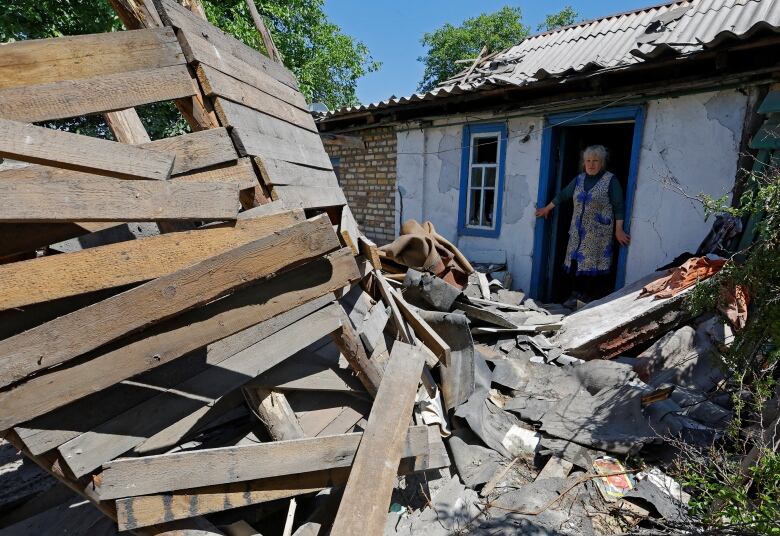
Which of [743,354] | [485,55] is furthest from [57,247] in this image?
[485,55]

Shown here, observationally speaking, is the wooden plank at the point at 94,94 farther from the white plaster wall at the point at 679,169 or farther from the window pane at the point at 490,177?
the window pane at the point at 490,177

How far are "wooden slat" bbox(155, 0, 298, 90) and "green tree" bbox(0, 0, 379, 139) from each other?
5.61ft

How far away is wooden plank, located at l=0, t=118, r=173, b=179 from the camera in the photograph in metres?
1.20

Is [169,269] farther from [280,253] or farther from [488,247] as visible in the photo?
[488,247]

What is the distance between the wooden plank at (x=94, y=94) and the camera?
1344mm

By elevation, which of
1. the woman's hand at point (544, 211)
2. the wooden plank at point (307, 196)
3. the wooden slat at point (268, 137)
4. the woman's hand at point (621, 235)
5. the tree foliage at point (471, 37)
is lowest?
the woman's hand at point (621, 235)

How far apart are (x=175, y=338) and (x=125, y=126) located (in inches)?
53.8

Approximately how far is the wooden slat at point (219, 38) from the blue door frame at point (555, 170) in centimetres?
379

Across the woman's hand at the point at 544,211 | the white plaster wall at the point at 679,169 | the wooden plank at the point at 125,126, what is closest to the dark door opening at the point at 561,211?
the woman's hand at the point at 544,211

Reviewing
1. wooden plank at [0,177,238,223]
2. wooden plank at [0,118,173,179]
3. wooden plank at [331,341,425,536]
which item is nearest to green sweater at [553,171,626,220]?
wooden plank at [331,341,425,536]

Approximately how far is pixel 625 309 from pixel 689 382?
971mm

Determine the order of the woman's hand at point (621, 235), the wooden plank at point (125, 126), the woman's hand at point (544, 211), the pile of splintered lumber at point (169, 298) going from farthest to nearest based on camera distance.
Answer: the woman's hand at point (544, 211) → the woman's hand at point (621, 235) → the wooden plank at point (125, 126) → the pile of splintered lumber at point (169, 298)

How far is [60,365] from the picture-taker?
1.28 meters

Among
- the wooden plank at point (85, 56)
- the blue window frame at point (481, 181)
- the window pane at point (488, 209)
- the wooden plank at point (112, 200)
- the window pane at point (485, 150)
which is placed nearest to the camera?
the wooden plank at point (112, 200)
